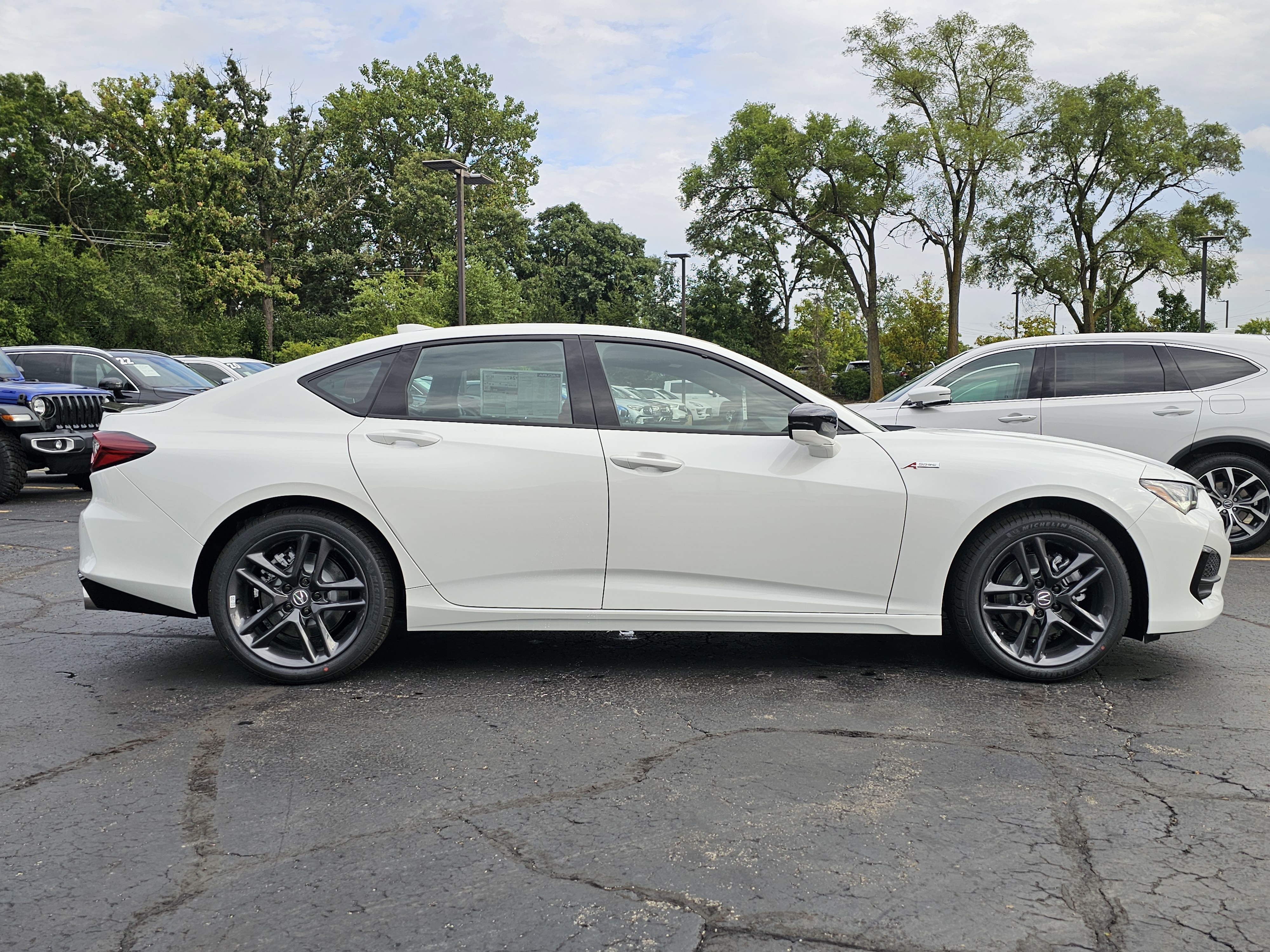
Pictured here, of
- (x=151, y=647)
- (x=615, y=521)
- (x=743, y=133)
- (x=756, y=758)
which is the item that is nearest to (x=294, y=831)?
(x=756, y=758)

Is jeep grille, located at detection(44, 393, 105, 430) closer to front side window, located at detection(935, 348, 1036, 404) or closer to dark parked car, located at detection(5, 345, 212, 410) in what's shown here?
dark parked car, located at detection(5, 345, 212, 410)

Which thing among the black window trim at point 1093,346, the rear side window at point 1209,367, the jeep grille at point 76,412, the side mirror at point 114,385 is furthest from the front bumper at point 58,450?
the rear side window at point 1209,367

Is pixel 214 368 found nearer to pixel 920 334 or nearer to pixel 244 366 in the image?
pixel 244 366

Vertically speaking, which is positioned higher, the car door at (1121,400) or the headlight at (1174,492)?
the car door at (1121,400)

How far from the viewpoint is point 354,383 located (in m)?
4.67

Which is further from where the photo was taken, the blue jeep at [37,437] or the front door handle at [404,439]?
the blue jeep at [37,437]

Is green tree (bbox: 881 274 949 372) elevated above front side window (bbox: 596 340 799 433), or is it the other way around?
green tree (bbox: 881 274 949 372)

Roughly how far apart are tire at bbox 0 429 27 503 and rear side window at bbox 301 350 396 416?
829cm

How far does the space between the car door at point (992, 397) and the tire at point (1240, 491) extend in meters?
1.27

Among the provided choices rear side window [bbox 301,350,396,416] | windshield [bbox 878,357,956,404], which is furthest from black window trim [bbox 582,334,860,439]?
windshield [bbox 878,357,956,404]

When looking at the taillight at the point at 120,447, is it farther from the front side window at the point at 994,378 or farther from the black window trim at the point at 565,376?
the front side window at the point at 994,378

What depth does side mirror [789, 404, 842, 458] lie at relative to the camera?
4.43 meters

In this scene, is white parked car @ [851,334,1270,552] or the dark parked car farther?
the dark parked car

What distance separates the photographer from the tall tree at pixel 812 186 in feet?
129
